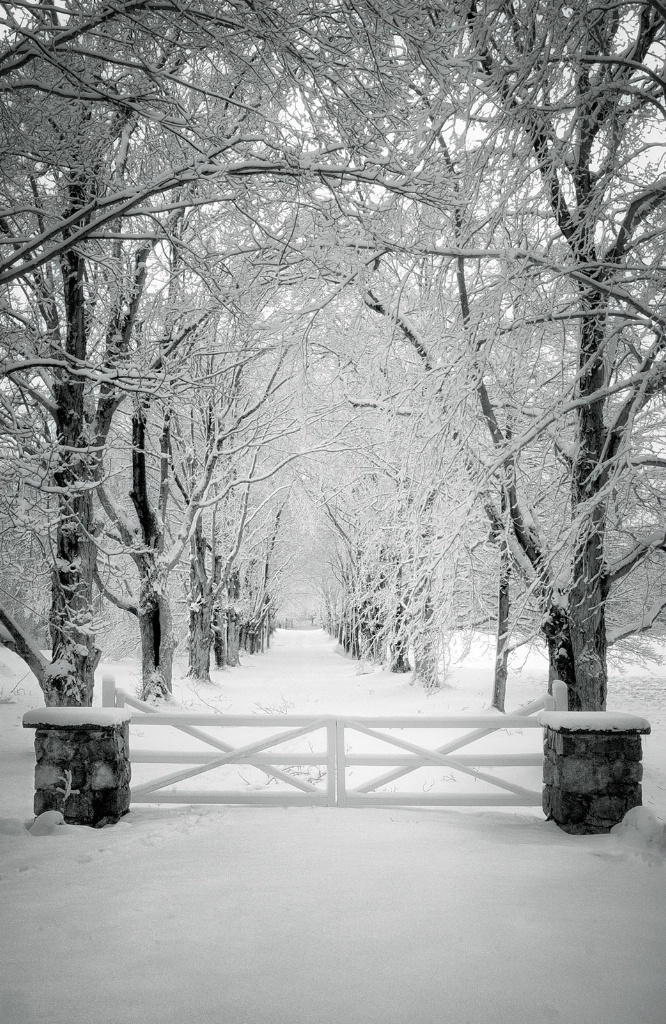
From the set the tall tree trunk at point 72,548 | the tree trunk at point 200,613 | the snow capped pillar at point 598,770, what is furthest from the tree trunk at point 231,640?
the snow capped pillar at point 598,770

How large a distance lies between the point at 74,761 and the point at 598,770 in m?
3.74

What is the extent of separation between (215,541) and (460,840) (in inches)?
652

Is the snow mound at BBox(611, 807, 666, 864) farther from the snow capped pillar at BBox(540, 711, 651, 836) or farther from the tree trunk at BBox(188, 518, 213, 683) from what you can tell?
the tree trunk at BBox(188, 518, 213, 683)

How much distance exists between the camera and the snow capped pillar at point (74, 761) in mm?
4988

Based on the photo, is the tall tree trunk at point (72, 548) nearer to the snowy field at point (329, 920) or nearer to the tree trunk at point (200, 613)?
the snowy field at point (329, 920)

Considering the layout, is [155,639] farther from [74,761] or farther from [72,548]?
[74,761]

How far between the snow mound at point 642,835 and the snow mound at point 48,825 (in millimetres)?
3825

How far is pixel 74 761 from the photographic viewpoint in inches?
196

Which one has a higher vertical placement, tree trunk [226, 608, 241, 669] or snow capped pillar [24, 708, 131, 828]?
snow capped pillar [24, 708, 131, 828]

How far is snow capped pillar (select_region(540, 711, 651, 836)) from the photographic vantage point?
197 inches

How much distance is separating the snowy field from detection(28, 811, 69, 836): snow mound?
45mm

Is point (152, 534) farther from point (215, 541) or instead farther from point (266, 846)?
point (266, 846)

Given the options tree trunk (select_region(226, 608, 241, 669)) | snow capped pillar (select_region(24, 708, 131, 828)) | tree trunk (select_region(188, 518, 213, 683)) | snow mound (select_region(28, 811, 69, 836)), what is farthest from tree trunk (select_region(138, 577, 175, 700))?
tree trunk (select_region(226, 608, 241, 669))

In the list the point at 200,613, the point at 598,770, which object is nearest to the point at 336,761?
the point at 598,770
